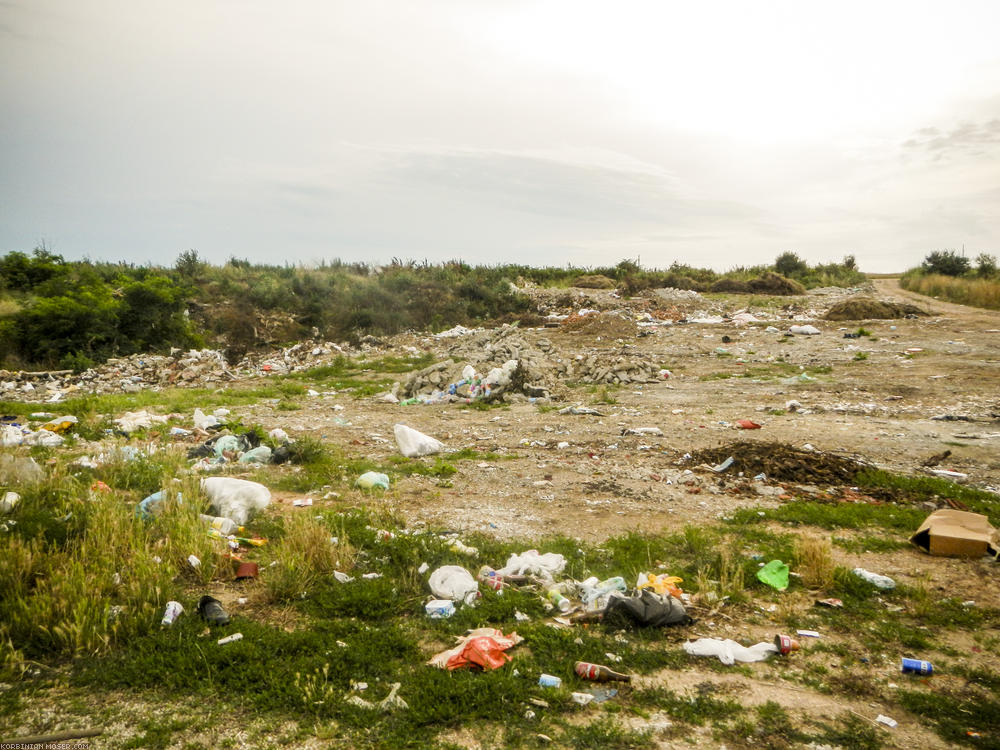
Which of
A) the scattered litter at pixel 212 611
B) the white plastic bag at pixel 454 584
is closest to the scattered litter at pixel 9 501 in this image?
the scattered litter at pixel 212 611

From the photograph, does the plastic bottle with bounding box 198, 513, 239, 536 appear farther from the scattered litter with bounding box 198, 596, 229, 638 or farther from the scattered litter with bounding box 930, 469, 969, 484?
the scattered litter with bounding box 930, 469, 969, 484

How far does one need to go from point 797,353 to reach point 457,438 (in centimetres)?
882

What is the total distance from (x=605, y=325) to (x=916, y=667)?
1413cm

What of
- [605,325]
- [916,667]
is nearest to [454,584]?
[916,667]

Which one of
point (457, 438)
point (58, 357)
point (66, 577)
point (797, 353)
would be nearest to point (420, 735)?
point (66, 577)

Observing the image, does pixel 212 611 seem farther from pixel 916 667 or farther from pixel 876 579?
pixel 876 579

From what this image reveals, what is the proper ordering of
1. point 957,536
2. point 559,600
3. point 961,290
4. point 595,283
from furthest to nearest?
point 595,283 < point 961,290 < point 957,536 < point 559,600

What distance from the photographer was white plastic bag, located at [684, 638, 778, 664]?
9.90 ft

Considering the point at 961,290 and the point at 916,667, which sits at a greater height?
the point at 961,290

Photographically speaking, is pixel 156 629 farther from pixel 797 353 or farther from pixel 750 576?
pixel 797 353

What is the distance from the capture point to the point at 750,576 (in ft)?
12.8

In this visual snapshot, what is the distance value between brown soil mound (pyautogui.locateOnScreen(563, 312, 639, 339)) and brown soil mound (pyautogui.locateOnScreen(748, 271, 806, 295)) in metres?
11.4

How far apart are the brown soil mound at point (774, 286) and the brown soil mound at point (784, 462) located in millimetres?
21722

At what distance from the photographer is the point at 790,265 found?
33.8 m
